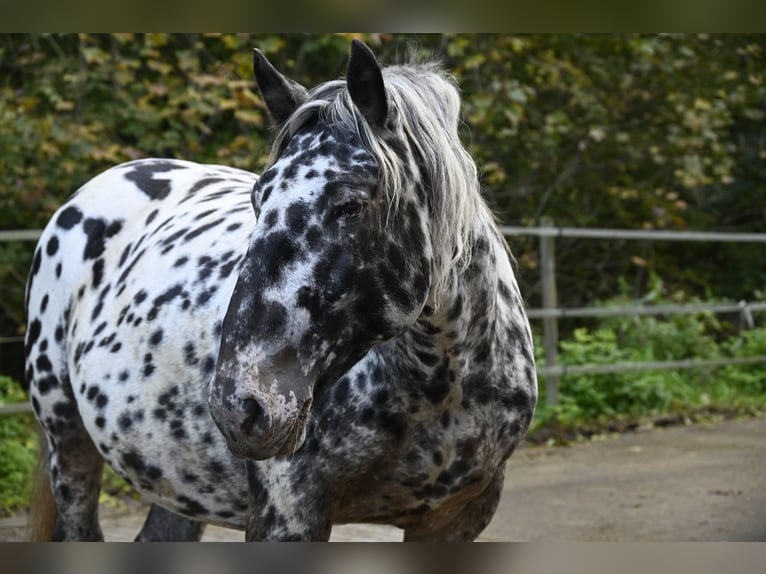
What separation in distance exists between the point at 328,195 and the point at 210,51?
570 centimetres

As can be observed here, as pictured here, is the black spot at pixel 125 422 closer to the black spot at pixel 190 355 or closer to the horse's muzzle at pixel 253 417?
the black spot at pixel 190 355

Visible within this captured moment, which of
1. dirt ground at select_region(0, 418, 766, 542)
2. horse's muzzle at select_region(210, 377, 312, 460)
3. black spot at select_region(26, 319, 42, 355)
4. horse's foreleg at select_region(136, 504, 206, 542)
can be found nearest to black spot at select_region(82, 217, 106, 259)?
black spot at select_region(26, 319, 42, 355)

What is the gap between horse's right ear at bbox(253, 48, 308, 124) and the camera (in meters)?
2.28

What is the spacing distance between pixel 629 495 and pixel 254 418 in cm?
413

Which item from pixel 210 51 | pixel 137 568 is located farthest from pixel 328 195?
pixel 210 51

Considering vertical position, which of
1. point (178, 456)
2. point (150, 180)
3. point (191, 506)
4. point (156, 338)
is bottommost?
point (191, 506)

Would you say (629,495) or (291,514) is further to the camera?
(629,495)

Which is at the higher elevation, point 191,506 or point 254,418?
point 254,418

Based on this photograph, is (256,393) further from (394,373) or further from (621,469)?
(621,469)

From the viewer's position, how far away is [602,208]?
982 centimetres

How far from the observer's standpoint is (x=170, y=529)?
3.45m

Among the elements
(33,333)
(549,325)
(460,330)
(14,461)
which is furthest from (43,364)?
(549,325)

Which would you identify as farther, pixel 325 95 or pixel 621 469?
pixel 621 469

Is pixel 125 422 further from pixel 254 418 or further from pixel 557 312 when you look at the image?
pixel 557 312
